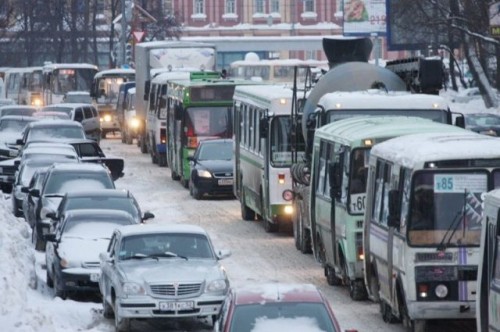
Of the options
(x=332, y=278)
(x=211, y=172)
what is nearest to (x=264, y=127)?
(x=332, y=278)

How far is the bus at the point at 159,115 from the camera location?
165 ft

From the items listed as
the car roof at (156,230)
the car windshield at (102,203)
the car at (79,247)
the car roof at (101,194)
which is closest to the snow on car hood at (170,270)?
the car roof at (156,230)

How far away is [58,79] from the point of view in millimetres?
79125

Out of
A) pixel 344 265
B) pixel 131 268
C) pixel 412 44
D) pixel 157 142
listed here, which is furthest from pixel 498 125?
pixel 131 268

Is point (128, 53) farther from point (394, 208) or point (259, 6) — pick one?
point (394, 208)

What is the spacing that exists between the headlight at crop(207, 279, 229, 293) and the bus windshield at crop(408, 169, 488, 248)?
88.7 inches

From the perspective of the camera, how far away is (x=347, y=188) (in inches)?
869

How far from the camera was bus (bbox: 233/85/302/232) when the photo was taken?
3014cm

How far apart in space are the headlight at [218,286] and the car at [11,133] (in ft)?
90.5

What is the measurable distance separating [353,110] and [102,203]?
3919 mm

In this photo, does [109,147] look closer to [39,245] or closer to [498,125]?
[498,125]

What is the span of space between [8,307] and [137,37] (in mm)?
55256

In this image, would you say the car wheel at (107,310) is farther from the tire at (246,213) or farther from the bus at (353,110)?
the tire at (246,213)

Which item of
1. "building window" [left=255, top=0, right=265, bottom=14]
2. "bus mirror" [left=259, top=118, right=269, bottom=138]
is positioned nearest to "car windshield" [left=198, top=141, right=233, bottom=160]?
"bus mirror" [left=259, top=118, right=269, bottom=138]
